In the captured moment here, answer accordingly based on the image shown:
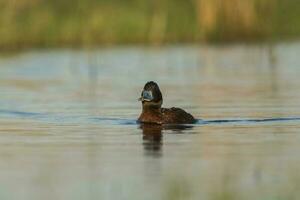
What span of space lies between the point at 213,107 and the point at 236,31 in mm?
14881

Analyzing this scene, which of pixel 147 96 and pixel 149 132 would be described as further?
pixel 147 96

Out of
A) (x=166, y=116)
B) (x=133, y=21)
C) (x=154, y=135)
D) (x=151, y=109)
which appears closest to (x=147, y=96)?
(x=151, y=109)

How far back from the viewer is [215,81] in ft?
85.7

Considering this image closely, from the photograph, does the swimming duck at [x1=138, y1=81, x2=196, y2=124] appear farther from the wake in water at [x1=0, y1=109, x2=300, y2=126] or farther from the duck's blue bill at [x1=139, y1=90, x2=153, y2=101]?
the wake in water at [x1=0, y1=109, x2=300, y2=126]

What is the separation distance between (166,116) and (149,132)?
1124 mm

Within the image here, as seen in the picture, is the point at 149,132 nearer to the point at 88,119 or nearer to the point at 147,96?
the point at 147,96

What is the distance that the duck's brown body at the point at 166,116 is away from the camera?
17.7 m

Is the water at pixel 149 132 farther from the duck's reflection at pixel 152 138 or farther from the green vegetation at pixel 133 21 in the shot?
the green vegetation at pixel 133 21

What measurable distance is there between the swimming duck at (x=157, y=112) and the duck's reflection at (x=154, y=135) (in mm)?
155

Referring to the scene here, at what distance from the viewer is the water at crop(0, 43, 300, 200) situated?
11.8 m

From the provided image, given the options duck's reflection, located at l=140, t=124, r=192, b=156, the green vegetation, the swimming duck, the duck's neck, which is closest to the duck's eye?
the swimming duck

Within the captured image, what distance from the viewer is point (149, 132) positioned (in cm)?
1680

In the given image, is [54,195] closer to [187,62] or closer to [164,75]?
[164,75]

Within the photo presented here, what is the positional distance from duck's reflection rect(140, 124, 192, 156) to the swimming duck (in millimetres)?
155
